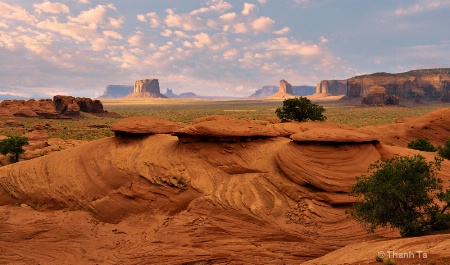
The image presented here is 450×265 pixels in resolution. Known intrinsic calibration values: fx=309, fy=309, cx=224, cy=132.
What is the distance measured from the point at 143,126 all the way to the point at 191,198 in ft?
29.1

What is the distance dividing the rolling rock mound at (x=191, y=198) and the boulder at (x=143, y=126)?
1.57 feet

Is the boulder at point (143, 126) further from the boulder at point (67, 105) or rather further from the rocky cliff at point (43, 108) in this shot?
the boulder at point (67, 105)

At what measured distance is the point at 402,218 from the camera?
13.8 meters

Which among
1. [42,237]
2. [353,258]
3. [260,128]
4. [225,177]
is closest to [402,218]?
[353,258]

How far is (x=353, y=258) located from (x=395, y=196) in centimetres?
447

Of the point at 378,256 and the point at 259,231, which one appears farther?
the point at 259,231

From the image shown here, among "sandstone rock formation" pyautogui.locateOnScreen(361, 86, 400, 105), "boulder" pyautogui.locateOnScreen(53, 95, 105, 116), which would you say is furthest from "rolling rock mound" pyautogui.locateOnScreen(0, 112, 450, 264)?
"sandstone rock formation" pyautogui.locateOnScreen(361, 86, 400, 105)

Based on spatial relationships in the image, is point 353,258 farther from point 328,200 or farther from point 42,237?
point 42,237

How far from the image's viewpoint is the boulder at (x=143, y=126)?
25562 mm

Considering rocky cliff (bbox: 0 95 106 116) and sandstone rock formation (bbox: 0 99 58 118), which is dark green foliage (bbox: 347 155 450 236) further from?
sandstone rock formation (bbox: 0 99 58 118)

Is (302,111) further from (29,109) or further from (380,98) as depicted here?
(380,98)

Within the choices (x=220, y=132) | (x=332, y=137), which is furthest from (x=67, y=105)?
(x=332, y=137)

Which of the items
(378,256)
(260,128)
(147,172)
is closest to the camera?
(378,256)

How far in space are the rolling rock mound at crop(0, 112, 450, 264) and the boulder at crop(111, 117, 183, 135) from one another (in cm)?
48
